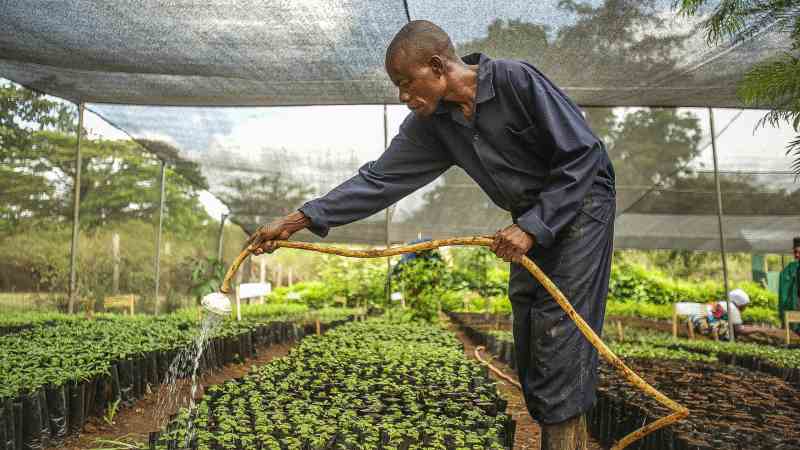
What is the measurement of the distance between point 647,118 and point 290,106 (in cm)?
442

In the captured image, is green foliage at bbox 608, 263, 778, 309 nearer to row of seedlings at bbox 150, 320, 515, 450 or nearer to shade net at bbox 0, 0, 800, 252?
shade net at bbox 0, 0, 800, 252

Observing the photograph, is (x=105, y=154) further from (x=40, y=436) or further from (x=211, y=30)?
(x=40, y=436)

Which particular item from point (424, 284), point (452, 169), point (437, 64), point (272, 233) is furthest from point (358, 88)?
point (437, 64)

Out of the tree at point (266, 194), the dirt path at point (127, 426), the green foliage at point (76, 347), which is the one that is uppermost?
the tree at point (266, 194)

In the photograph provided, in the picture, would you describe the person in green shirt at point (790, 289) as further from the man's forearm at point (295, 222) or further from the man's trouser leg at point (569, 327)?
the man's forearm at point (295, 222)

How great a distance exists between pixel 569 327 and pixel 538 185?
50 cm

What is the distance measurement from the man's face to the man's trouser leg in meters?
0.62

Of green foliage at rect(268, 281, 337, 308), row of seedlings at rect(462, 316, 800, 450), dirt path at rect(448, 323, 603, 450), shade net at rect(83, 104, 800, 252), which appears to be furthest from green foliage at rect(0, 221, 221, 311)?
row of seedlings at rect(462, 316, 800, 450)

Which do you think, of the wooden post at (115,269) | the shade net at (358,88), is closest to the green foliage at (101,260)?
the wooden post at (115,269)

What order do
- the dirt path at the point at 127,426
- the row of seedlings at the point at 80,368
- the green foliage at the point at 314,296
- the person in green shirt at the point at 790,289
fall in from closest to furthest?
the row of seedlings at the point at 80,368, the dirt path at the point at 127,426, the person in green shirt at the point at 790,289, the green foliage at the point at 314,296

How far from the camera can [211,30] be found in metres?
5.17

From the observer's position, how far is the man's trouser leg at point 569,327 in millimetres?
2049

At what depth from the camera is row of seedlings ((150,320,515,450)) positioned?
2500 mm

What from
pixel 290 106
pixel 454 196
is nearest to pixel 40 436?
pixel 290 106
